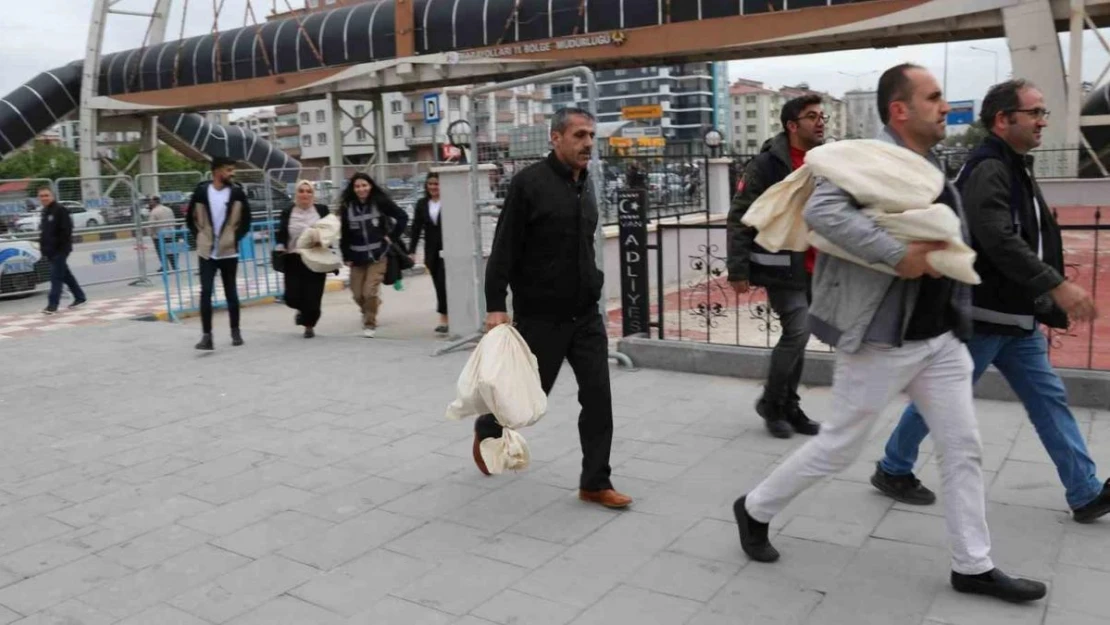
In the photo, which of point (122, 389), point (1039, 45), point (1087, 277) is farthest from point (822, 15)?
point (122, 389)

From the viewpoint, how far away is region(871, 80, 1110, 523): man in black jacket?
3566mm

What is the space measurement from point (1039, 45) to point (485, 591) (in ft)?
72.0

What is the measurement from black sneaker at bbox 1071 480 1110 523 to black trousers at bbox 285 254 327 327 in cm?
739

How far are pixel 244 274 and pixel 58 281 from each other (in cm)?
280

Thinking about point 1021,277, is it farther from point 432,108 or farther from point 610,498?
point 432,108

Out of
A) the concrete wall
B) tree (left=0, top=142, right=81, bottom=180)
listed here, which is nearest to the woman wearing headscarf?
the concrete wall

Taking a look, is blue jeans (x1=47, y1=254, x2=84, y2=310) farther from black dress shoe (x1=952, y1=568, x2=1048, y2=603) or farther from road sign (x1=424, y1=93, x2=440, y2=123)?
black dress shoe (x1=952, y1=568, x2=1048, y2=603)

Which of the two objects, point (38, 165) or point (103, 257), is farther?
point (38, 165)

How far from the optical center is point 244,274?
41.7 feet

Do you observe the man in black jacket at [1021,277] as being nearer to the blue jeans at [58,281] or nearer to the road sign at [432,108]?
the blue jeans at [58,281]

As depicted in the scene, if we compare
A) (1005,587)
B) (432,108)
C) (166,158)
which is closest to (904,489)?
(1005,587)

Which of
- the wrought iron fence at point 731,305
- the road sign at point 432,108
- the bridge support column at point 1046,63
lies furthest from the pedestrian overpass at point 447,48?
the road sign at point 432,108

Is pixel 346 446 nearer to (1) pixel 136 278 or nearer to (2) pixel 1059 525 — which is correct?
(2) pixel 1059 525

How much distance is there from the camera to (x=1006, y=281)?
3773mm
